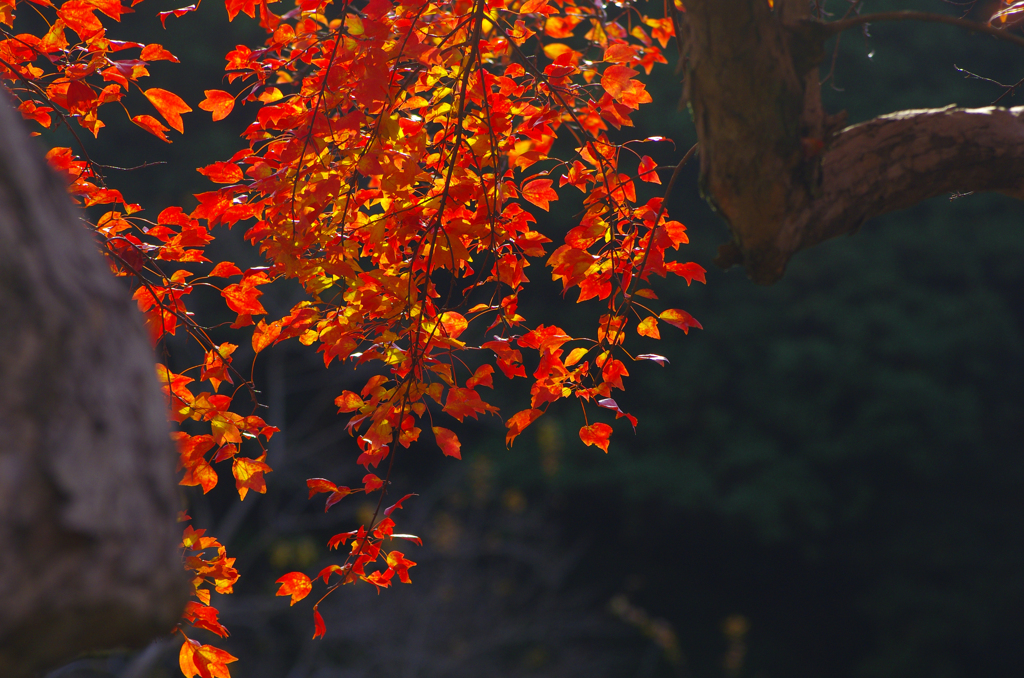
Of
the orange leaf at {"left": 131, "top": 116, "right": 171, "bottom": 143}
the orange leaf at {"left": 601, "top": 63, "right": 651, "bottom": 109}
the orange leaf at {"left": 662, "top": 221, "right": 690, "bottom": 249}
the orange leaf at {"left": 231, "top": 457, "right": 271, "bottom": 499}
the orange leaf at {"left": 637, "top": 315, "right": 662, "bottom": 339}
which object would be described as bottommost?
the orange leaf at {"left": 231, "top": 457, "right": 271, "bottom": 499}

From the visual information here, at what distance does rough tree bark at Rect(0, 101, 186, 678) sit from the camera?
1.13 ft

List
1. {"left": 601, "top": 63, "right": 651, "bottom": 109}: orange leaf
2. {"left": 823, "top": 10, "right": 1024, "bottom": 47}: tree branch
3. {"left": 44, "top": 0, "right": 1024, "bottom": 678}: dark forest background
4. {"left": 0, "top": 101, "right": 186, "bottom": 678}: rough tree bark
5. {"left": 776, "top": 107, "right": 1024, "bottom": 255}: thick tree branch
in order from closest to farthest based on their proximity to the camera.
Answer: {"left": 0, "top": 101, "right": 186, "bottom": 678}: rough tree bark < {"left": 823, "top": 10, "right": 1024, "bottom": 47}: tree branch < {"left": 776, "top": 107, "right": 1024, "bottom": 255}: thick tree branch < {"left": 601, "top": 63, "right": 651, "bottom": 109}: orange leaf < {"left": 44, "top": 0, "right": 1024, "bottom": 678}: dark forest background

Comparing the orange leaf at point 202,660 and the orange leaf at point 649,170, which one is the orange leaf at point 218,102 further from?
the orange leaf at point 202,660

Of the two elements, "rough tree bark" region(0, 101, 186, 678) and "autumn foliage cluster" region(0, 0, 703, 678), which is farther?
"autumn foliage cluster" region(0, 0, 703, 678)

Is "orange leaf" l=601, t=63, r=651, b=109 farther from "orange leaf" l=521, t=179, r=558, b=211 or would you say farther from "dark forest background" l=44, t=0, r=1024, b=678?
"dark forest background" l=44, t=0, r=1024, b=678

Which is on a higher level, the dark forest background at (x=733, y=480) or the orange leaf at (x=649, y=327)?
the orange leaf at (x=649, y=327)

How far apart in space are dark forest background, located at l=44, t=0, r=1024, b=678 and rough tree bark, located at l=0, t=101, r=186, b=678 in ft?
12.3

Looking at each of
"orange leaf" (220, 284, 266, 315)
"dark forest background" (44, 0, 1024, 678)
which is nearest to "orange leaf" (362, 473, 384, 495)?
"orange leaf" (220, 284, 266, 315)

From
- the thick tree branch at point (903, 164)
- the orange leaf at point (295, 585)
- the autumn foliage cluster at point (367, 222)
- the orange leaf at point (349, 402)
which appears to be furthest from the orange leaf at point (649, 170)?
the orange leaf at point (295, 585)

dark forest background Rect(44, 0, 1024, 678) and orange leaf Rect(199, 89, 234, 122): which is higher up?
orange leaf Rect(199, 89, 234, 122)

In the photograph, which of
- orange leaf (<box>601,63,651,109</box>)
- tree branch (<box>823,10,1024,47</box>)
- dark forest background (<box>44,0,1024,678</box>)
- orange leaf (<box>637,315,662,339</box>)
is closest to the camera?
tree branch (<box>823,10,1024,47</box>)

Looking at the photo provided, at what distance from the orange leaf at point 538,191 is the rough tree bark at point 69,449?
0.84 m

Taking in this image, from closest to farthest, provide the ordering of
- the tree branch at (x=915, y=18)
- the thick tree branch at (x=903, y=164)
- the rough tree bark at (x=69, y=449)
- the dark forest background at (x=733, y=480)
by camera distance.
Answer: the rough tree bark at (x=69, y=449)
the tree branch at (x=915, y=18)
the thick tree branch at (x=903, y=164)
the dark forest background at (x=733, y=480)

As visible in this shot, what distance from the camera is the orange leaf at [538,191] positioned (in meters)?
1.19
